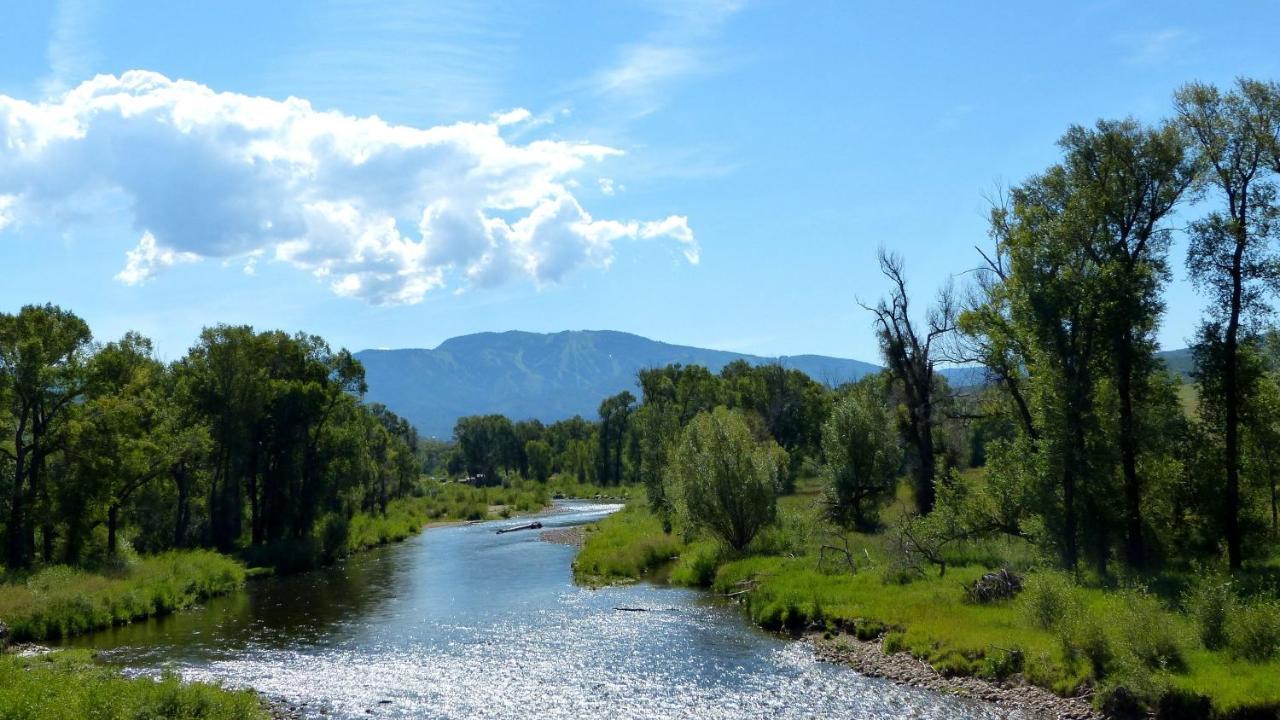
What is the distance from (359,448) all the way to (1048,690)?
54.8 metres

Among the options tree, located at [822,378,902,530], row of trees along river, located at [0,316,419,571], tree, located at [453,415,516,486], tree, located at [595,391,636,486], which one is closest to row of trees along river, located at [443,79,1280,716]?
tree, located at [822,378,902,530]

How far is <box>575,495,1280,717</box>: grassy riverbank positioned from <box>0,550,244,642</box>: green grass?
18150mm

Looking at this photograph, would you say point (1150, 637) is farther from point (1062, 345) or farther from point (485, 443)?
point (485, 443)

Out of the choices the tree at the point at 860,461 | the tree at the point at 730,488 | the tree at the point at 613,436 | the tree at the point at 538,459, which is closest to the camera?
the tree at the point at 730,488

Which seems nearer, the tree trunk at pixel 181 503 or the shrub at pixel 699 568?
the shrub at pixel 699 568

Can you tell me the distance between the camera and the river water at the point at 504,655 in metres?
21.2

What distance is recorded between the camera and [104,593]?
3431cm

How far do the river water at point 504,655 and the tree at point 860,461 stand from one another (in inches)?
628

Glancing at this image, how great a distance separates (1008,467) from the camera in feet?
107

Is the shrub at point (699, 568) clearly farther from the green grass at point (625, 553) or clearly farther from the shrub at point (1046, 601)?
the shrub at point (1046, 601)

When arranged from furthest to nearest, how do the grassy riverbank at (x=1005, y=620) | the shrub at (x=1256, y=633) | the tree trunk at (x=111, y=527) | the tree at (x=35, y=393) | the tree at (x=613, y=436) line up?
the tree at (x=613, y=436) → the tree trunk at (x=111, y=527) → the tree at (x=35, y=393) → the shrub at (x=1256, y=633) → the grassy riverbank at (x=1005, y=620)

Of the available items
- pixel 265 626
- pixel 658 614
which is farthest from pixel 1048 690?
pixel 265 626

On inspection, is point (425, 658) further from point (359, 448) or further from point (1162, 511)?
point (359, 448)

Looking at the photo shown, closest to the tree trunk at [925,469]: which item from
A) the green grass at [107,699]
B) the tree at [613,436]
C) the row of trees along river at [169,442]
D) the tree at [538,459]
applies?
the green grass at [107,699]
